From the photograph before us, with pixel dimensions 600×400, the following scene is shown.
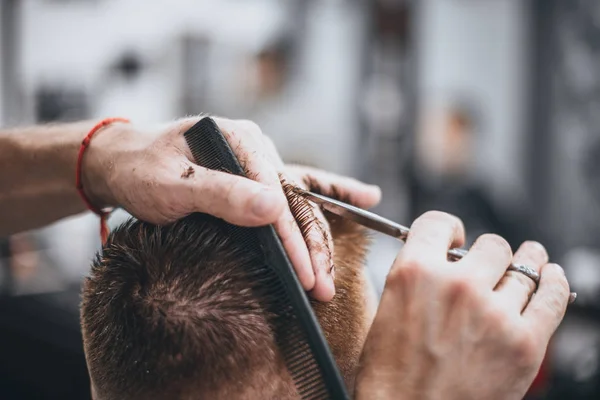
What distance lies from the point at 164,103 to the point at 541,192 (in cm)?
375

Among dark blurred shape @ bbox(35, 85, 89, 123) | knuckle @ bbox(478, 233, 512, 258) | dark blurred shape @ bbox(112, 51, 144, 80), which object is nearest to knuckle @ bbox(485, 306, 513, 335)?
knuckle @ bbox(478, 233, 512, 258)

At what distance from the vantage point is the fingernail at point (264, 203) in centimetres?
79

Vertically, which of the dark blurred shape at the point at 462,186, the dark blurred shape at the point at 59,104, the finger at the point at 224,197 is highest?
the finger at the point at 224,197

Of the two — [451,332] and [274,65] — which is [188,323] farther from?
[274,65]

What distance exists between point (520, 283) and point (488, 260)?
0.20 ft

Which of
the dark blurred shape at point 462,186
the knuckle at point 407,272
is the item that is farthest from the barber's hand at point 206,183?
the dark blurred shape at point 462,186

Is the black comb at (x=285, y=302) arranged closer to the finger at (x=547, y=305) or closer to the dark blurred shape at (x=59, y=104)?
the finger at (x=547, y=305)

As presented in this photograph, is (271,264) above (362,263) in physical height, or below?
above

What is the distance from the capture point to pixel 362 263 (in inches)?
44.1

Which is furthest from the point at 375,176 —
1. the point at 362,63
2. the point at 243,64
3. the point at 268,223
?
the point at 268,223

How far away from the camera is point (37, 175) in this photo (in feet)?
4.24

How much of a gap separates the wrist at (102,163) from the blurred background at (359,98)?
1.42m

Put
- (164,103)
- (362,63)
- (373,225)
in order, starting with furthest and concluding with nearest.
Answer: (362,63) → (164,103) → (373,225)

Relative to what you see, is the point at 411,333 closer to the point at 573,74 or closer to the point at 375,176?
the point at 375,176
